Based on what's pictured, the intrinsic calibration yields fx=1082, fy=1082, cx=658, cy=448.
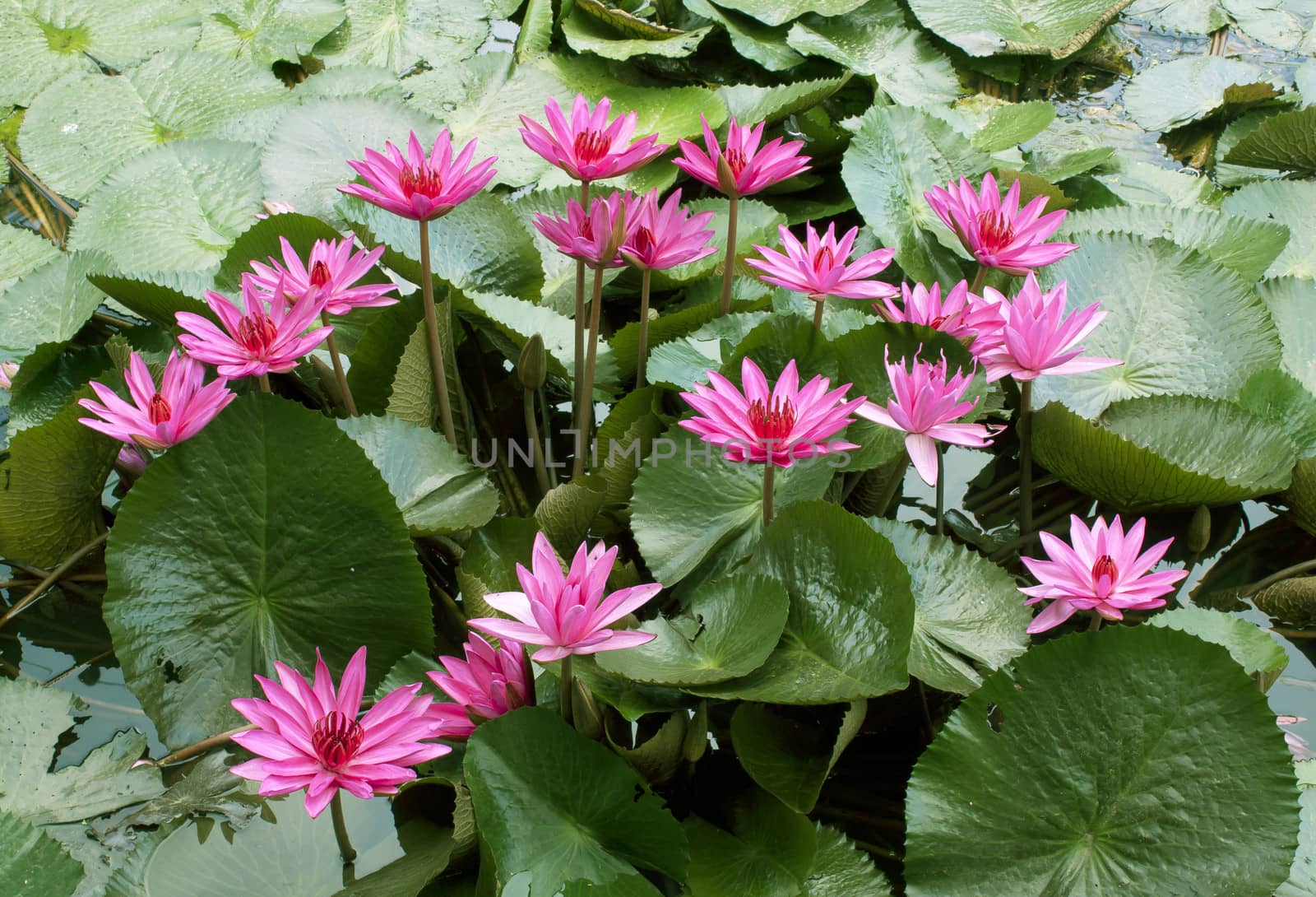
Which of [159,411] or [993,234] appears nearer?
[159,411]

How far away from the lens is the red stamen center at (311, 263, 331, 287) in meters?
1.56

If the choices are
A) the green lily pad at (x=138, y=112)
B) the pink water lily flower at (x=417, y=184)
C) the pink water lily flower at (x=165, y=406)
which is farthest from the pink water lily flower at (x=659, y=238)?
the green lily pad at (x=138, y=112)

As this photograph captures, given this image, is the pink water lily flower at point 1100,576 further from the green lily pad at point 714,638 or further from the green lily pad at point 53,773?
the green lily pad at point 53,773

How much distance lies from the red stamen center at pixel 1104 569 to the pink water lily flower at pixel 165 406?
3.67 feet

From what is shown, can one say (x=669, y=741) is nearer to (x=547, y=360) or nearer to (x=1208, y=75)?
(x=547, y=360)

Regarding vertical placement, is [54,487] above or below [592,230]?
below

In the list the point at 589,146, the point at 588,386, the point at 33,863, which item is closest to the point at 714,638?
the point at 588,386

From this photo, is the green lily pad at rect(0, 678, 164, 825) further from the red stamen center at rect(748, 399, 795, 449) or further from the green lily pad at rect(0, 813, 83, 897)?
the red stamen center at rect(748, 399, 795, 449)

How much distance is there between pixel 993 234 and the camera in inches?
63.0

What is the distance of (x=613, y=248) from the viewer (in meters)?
1.51

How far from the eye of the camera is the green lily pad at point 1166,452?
1676 millimetres

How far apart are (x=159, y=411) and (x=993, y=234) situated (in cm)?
119

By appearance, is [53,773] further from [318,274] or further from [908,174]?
[908,174]

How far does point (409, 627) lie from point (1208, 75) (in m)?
2.86
